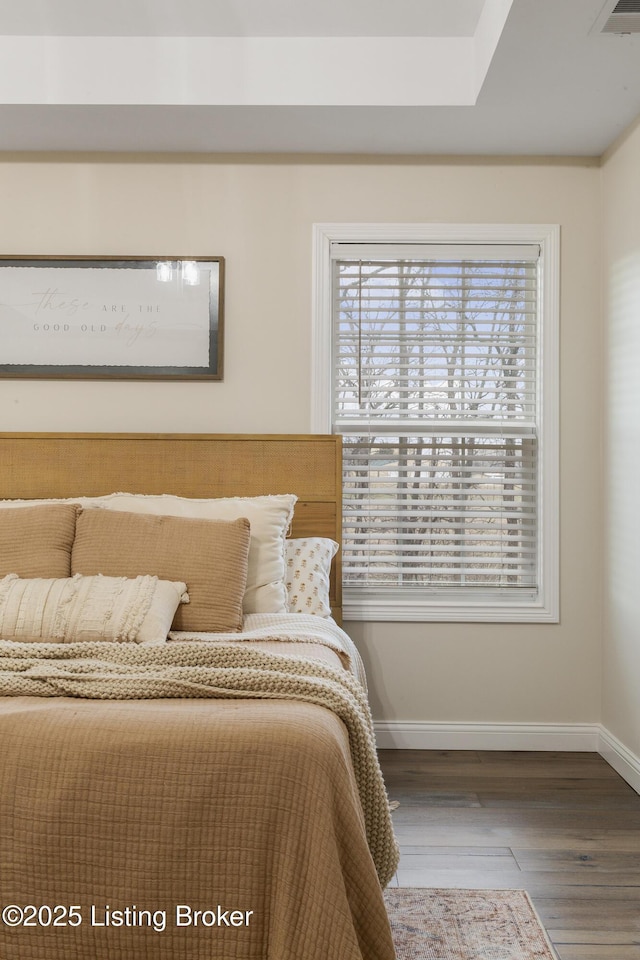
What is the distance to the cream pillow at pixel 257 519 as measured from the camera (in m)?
2.61

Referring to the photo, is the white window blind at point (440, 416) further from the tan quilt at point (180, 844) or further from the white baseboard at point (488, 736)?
the tan quilt at point (180, 844)

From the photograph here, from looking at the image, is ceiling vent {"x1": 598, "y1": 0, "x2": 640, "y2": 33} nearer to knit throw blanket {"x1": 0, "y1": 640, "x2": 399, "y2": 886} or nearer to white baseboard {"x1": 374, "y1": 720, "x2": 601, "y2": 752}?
knit throw blanket {"x1": 0, "y1": 640, "x2": 399, "y2": 886}

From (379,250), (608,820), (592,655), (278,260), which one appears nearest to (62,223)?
(278,260)

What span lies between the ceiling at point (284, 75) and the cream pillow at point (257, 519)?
1455 millimetres

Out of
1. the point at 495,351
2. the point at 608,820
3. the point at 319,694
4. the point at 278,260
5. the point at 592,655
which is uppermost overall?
→ the point at 278,260

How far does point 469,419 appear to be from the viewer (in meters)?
3.28

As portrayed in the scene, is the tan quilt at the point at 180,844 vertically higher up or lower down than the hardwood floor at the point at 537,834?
higher up

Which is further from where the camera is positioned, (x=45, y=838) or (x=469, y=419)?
(x=469, y=419)

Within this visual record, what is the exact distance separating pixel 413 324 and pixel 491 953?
2.33 meters

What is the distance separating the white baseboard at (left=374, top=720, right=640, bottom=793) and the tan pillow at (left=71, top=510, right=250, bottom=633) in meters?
1.16

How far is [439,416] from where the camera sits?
10.8 ft

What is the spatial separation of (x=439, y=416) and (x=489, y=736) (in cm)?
137

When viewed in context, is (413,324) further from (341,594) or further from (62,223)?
(62,223)

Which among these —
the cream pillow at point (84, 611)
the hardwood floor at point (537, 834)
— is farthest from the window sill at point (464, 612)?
the cream pillow at point (84, 611)
